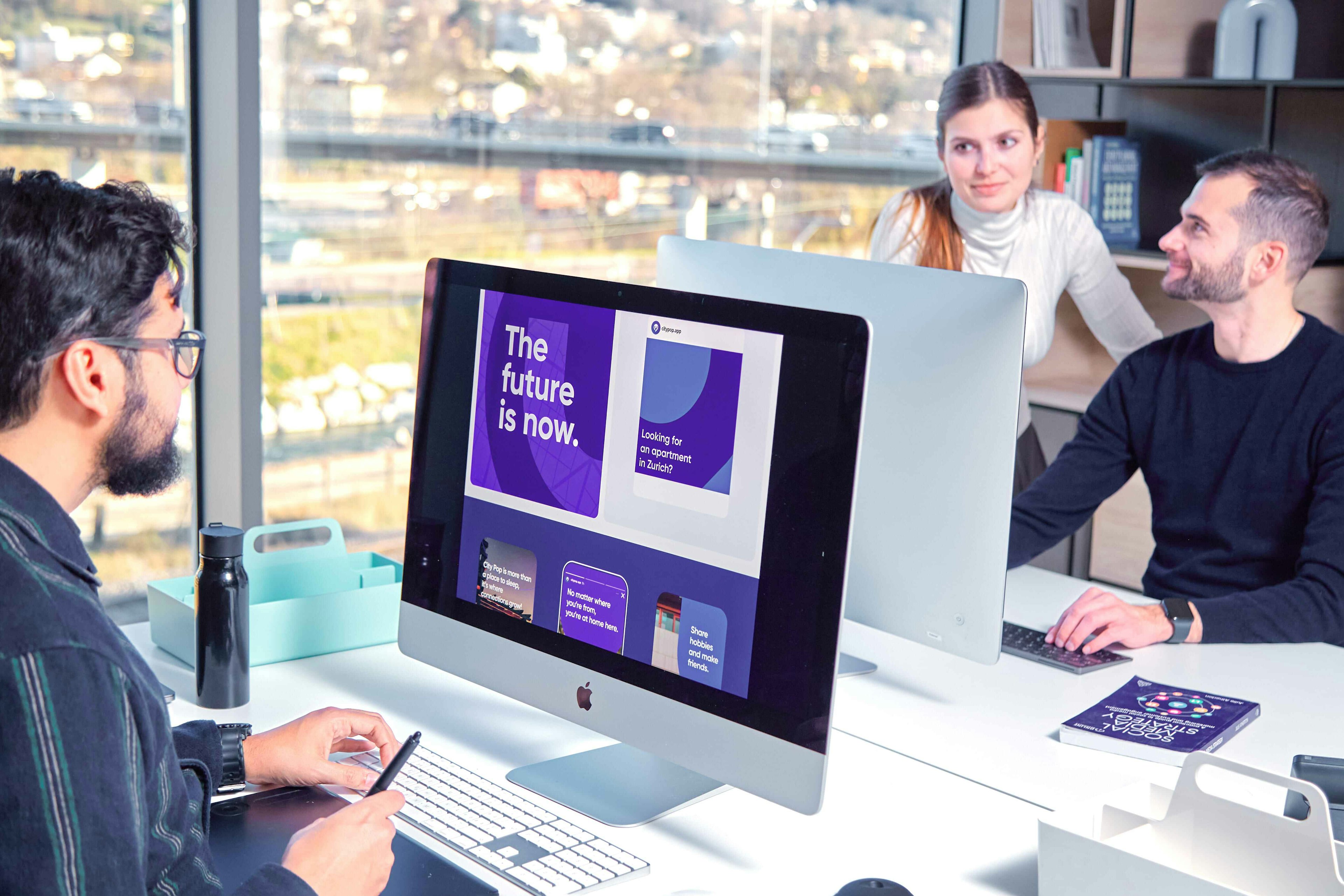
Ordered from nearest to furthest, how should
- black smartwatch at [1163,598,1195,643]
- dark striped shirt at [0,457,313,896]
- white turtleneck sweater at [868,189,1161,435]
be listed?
1. dark striped shirt at [0,457,313,896]
2. black smartwatch at [1163,598,1195,643]
3. white turtleneck sweater at [868,189,1161,435]

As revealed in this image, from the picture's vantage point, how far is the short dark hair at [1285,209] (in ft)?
7.00

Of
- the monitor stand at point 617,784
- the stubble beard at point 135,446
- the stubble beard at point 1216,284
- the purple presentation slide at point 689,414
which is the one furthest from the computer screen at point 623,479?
the stubble beard at point 1216,284

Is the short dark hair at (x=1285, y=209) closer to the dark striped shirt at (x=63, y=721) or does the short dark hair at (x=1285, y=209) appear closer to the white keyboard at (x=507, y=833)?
the white keyboard at (x=507, y=833)

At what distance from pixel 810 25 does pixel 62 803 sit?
334cm

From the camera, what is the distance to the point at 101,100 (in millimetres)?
2740

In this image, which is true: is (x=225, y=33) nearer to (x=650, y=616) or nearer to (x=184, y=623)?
(x=184, y=623)

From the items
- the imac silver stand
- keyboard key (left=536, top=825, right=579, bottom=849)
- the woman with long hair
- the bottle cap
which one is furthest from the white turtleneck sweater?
keyboard key (left=536, top=825, right=579, bottom=849)

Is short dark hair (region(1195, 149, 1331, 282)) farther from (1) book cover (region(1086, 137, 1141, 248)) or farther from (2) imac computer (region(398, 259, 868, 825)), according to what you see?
(2) imac computer (region(398, 259, 868, 825))

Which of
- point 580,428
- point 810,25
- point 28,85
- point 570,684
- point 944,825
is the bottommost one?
point 944,825

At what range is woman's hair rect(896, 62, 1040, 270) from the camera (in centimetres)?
270

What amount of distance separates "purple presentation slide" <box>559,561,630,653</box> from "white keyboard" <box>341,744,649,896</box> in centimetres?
17

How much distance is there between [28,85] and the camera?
2.64m

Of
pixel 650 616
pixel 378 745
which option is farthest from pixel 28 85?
pixel 650 616

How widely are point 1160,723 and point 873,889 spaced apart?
1.87 ft
